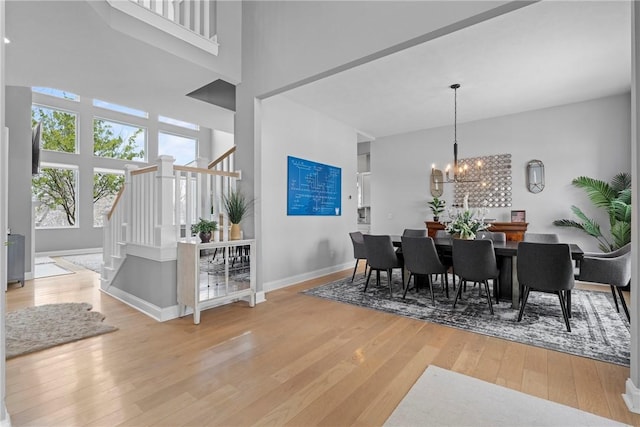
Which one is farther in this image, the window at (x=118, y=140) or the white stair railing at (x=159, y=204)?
the window at (x=118, y=140)

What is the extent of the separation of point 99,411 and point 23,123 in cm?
562

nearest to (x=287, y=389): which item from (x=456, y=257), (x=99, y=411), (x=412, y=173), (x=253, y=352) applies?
(x=253, y=352)

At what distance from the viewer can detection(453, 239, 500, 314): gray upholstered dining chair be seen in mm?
3344

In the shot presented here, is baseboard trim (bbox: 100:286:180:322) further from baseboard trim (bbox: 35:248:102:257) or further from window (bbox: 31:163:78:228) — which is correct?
window (bbox: 31:163:78:228)

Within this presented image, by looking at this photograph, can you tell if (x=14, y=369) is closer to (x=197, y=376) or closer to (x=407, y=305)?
(x=197, y=376)

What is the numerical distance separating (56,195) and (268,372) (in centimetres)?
868

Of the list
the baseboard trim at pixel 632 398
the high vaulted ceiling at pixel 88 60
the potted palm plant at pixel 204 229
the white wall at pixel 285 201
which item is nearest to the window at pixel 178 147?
the high vaulted ceiling at pixel 88 60

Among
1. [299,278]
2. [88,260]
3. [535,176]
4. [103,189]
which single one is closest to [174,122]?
[103,189]

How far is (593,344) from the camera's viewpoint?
103 inches

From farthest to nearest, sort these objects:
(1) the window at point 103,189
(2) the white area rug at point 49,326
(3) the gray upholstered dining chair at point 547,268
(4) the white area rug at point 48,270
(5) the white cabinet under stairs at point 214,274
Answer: (1) the window at point 103,189 → (4) the white area rug at point 48,270 → (5) the white cabinet under stairs at point 214,274 → (3) the gray upholstered dining chair at point 547,268 → (2) the white area rug at point 49,326

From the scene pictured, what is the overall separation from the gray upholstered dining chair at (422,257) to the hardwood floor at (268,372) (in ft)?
2.75

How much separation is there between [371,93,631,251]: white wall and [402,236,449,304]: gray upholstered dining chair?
9.68 ft

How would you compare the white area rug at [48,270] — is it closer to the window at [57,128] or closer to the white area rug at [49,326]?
the white area rug at [49,326]

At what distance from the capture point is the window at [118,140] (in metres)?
8.38
